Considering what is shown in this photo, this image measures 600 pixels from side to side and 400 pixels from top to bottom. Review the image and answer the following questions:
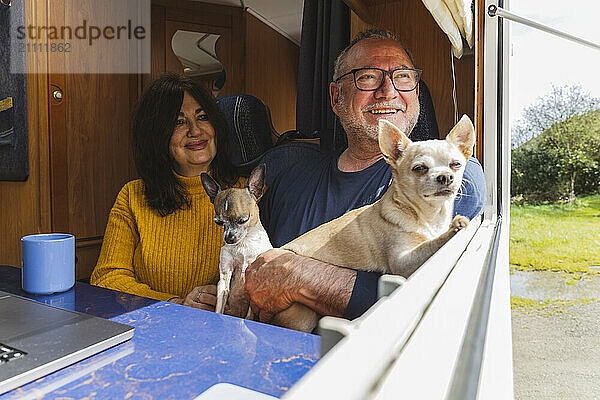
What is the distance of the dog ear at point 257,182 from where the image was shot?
955 mm

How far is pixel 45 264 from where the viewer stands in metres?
0.98

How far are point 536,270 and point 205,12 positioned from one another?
132 cm

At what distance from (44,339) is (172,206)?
0.46 m

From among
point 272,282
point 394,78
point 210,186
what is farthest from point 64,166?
point 394,78

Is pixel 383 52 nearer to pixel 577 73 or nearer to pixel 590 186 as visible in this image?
pixel 577 73

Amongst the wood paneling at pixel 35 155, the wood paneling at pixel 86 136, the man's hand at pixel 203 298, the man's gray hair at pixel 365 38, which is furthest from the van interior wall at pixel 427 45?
the wood paneling at pixel 35 155

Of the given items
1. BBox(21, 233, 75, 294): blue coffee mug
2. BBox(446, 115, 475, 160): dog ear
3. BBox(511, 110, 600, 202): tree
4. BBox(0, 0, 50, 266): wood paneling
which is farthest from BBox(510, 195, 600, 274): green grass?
BBox(0, 0, 50, 266): wood paneling

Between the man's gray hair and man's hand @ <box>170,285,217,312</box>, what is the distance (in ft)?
1.76

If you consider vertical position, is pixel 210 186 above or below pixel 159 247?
above

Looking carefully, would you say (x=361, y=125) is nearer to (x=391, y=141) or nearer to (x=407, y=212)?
(x=391, y=141)

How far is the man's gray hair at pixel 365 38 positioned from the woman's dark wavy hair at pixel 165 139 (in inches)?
13.1

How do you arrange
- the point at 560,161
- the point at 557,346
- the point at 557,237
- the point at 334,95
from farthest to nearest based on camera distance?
the point at 557,346
the point at 557,237
the point at 560,161
the point at 334,95

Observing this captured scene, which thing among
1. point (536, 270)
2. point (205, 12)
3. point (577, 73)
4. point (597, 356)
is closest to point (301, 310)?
point (205, 12)

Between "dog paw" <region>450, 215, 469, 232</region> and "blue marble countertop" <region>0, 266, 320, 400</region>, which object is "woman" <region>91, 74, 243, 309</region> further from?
"dog paw" <region>450, 215, 469, 232</region>
